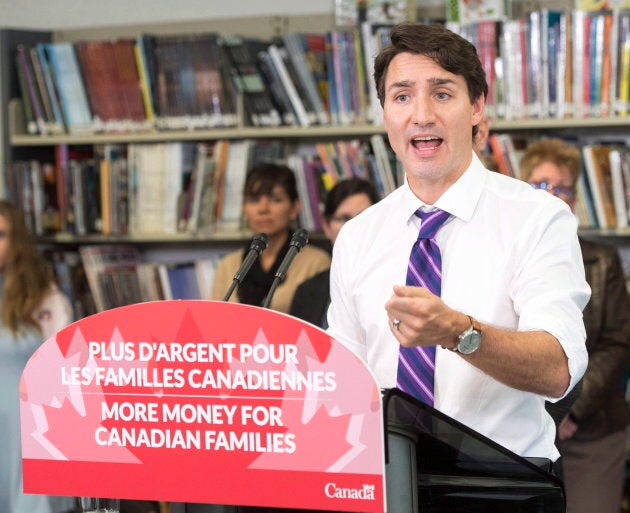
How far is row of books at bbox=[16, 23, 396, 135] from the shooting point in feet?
13.1

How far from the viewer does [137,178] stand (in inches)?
170

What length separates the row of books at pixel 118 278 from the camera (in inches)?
170

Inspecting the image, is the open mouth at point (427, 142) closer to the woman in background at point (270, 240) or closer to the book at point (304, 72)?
the woman in background at point (270, 240)

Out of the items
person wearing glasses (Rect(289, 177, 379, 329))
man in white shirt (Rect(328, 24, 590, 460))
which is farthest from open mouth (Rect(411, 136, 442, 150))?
person wearing glasses (Rect(289, 177, 379, 329))

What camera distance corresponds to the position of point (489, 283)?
1.74 m

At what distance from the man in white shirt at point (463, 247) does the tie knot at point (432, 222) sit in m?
0.01

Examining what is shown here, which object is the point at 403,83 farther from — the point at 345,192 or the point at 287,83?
the point at 287,83

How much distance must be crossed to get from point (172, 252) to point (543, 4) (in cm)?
189

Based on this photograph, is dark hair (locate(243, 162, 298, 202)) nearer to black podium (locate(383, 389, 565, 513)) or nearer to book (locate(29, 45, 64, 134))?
book (locate(29, 45, 64, 134))

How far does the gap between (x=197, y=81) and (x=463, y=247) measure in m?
2.59

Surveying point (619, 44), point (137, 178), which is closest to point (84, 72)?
point (137, 178)

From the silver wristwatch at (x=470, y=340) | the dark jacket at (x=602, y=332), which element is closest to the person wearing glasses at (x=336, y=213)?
the dark jacket at (x=602, y=332)

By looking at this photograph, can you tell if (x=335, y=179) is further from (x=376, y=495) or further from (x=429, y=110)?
(x=376, y=495)

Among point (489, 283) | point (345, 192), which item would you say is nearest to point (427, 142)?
point (489, 283)
